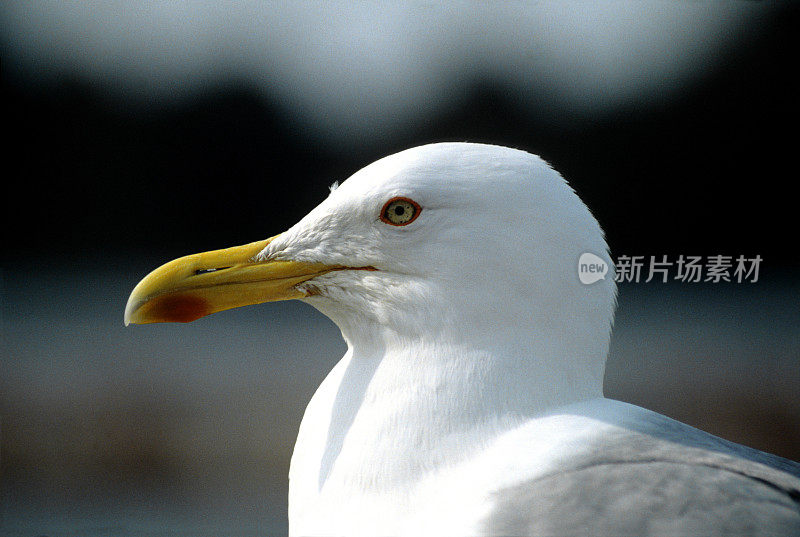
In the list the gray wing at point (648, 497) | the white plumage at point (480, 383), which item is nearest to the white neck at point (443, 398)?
the white plumage at point (480, 383)

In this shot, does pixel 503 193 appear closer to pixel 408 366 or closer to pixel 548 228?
pixel 548 228

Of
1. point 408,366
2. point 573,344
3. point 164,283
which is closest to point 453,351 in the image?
point 408,366

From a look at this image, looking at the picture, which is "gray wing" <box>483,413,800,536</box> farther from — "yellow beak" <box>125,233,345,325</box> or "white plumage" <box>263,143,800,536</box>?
"yellow beak" <box>125,233,345,325</box>

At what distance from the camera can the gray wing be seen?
3.73 ft

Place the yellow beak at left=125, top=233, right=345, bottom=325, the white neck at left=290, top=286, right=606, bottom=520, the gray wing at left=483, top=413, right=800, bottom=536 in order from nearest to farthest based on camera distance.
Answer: the gray wing at left=483, top=413, right=800, bottom=536, the white neck at left=290, top=286, right=606, bottom=520, the yellow beak at left=125, top=233, right=345, bottom=325

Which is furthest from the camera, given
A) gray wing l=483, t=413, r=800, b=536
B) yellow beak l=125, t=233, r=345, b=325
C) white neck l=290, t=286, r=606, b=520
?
yellow beak l=125, t=233, r=345, b=325

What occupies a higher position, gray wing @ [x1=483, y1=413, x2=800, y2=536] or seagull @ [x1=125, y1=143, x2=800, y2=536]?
seagull @ [x1=125, y1=143, x2=800, y2=536]

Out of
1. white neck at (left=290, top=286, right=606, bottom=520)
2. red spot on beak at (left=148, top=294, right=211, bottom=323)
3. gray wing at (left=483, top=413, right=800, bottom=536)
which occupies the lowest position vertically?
gray wing at (left=483, top=413, right=800, bottom=536)

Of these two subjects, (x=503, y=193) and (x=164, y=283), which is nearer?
(x=503, y=193)

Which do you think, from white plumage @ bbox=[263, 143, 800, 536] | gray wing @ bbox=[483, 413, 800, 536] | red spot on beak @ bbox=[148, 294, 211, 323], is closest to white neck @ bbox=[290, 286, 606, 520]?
white plumage @ bbox=[263, 143, 800, 536]

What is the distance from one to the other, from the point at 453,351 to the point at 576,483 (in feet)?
0.94

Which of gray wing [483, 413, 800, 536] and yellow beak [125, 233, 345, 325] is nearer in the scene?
gray wing [483, 413, 800, 536]

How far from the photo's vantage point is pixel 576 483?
1.19 metres

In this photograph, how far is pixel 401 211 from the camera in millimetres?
1393
